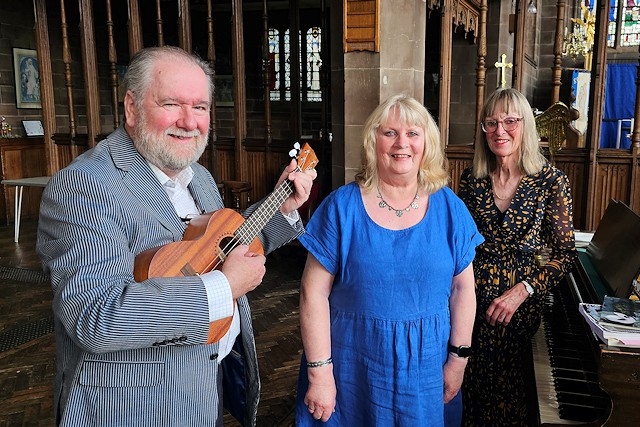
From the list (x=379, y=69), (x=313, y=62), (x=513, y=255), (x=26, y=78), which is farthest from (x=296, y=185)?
(x=313, y=62)

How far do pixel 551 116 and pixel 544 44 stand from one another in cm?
955

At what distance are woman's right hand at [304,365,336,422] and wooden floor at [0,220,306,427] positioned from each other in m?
1.21

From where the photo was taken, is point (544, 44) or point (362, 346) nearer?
point (362, 346)

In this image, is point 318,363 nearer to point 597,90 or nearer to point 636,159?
point 636,159

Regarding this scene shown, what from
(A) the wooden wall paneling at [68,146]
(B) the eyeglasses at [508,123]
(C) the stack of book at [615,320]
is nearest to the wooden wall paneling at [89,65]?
(A) the wooden wall paneling at [68,146]

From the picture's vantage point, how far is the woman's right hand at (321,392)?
178cm

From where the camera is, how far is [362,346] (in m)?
1.77

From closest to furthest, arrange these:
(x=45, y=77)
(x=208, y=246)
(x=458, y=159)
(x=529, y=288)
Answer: (x=208, y=246)
(x=529, y=288)
(x=458, y=159)
(x=45, y=77)

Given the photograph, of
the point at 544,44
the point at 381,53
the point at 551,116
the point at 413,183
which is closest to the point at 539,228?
the point at 413,183

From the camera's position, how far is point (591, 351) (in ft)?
5.81

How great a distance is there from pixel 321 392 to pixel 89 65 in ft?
19.4

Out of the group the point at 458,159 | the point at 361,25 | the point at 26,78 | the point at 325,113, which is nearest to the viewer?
the point at 361,25

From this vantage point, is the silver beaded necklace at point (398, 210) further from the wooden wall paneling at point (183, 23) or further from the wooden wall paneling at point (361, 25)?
the wooden wall paneling at point (183, 23)

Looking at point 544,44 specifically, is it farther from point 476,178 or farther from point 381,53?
point 476,178
